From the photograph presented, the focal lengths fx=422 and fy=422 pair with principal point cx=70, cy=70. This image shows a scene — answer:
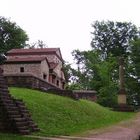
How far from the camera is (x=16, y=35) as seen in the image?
81.6 metres

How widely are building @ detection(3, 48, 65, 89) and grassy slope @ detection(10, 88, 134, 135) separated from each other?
2045cm

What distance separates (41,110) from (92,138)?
568cm

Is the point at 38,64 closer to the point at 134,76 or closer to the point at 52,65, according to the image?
the point at 52,65

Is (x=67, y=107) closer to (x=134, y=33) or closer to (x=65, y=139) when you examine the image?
(x=65, y=139)

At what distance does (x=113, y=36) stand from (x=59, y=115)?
58972 mm

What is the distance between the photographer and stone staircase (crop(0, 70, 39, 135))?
16.0m

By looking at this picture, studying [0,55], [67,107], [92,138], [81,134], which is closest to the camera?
[92,138]

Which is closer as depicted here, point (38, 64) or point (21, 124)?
point (21, 124)

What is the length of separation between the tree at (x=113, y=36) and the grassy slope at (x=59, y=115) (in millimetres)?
51506

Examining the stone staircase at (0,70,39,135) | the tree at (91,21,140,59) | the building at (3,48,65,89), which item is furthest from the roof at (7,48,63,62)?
the stone staircase at (0,70,39,135)

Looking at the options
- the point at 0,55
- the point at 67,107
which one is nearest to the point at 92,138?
the point at 67,107

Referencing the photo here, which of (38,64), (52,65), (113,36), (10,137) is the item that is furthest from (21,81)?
(113,36)

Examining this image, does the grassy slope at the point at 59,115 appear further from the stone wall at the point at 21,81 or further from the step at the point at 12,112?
the stone wall at the point at 21,81

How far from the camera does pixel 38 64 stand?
5338 cm
